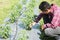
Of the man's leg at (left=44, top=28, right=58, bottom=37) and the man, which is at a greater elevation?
Answer: the man

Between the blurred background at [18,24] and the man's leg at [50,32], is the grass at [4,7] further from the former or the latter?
the man's leg at [50,32]

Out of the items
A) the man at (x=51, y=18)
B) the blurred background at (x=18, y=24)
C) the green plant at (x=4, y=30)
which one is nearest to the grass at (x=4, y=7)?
the blurred background at (x=18, y=24)

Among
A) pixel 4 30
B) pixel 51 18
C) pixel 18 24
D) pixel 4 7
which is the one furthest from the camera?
pixel 4 7

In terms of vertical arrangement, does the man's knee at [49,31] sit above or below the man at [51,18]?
below

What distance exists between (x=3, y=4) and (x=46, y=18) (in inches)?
110

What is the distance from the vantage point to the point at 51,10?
5.93 meters

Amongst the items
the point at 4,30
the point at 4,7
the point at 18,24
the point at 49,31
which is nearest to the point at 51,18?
the point at 49,31

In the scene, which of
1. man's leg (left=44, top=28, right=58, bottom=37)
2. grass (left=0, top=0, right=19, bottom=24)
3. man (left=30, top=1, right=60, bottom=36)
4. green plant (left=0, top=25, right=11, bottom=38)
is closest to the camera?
man (left=30, top=1, right=60, bottom=36)

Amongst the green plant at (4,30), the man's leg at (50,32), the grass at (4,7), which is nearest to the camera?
the man's leg at (50,32)

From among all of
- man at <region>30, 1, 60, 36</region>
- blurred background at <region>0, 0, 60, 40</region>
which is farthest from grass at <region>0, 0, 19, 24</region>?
man at <region>30, 1, 60, 36</region>

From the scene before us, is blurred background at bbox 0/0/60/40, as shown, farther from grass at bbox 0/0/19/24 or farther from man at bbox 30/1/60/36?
man at bbox 30/1/60/36

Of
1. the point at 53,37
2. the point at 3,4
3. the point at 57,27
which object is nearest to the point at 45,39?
the point at 53,37

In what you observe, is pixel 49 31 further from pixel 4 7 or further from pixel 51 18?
pixel 4 7

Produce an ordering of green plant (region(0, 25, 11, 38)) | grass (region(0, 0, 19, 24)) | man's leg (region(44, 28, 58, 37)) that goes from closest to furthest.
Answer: man's leg (region(44, 28, 58, 37))
green plant (region(0, 25, 11, 38))
grass (region(0, 0, 19, 24))
